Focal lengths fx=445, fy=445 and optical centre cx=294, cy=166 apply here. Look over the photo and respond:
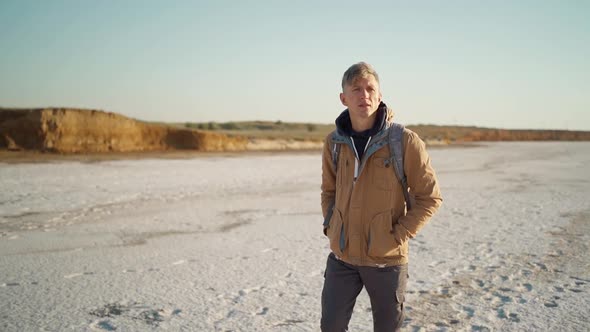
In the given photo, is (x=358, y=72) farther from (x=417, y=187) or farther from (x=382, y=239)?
(x=382, y=239)

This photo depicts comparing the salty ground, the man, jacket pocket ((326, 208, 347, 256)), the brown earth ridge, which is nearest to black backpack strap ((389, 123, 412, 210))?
the man

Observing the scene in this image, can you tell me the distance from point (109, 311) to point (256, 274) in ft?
5.51

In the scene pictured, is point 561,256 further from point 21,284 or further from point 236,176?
point 236,176

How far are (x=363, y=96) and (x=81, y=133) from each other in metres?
22.2

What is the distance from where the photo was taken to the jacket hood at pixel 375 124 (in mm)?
2521

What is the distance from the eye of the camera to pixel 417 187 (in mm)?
2484

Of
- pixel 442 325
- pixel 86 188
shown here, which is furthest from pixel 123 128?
pixel 442 325

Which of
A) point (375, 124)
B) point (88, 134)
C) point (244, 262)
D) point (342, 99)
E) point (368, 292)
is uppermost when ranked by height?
point (88, 134)

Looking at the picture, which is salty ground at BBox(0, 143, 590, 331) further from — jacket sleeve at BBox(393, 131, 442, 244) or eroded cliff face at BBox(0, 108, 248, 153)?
eroded cliff face at BBox(0, 108, 248, 153)

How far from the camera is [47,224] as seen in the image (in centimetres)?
756

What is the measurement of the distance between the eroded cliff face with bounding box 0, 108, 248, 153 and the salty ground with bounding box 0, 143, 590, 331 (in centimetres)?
1026

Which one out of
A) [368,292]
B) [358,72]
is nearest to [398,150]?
[358,72]

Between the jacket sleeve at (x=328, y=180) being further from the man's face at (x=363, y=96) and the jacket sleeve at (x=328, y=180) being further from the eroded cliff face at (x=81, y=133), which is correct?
the eroded cliff face at (x=81, y=133)

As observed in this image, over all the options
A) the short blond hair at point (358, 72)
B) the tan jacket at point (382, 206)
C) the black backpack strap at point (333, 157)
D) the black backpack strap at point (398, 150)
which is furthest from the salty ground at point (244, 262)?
the short blond hair at point (358, 72)
